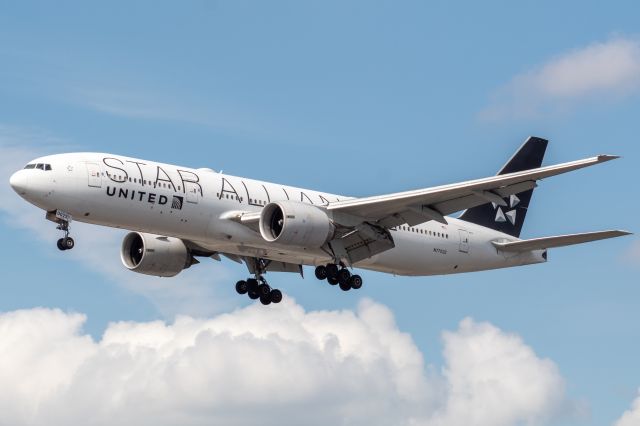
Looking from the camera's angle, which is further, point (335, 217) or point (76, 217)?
point (335, 217)

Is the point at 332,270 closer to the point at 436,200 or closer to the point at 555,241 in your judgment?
the point at 436,200

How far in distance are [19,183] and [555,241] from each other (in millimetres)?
21604

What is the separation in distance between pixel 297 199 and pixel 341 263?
10.3ft

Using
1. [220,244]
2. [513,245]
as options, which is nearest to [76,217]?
[220,244]

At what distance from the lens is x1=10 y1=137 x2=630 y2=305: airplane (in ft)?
156

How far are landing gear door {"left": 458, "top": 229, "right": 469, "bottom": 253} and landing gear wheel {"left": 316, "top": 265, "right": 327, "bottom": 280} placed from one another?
6.97 meters

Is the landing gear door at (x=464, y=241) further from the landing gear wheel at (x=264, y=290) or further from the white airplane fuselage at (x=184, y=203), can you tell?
the landing gear wheel at (x=264, y=290)

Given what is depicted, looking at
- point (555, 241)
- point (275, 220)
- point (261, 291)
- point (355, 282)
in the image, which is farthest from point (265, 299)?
point (555, 241)

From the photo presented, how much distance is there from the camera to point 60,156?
158ft

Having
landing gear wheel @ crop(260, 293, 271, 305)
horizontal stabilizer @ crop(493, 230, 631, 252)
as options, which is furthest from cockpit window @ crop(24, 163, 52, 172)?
horizontal stabilizer @ crop(493, 230, 631, 252)

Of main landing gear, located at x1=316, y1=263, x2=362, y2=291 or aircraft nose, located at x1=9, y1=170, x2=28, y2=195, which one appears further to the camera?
main landing gear, located at x1=316, y1=263, x2=362, y2=291

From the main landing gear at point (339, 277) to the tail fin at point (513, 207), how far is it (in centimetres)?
802

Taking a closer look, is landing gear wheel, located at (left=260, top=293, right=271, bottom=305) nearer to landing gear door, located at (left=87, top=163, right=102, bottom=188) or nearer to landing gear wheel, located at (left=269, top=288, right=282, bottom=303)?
landing gear wheel, located at (left=269, top=288, right=282, bottom=303)

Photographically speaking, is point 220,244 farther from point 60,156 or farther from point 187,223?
point 60,156
